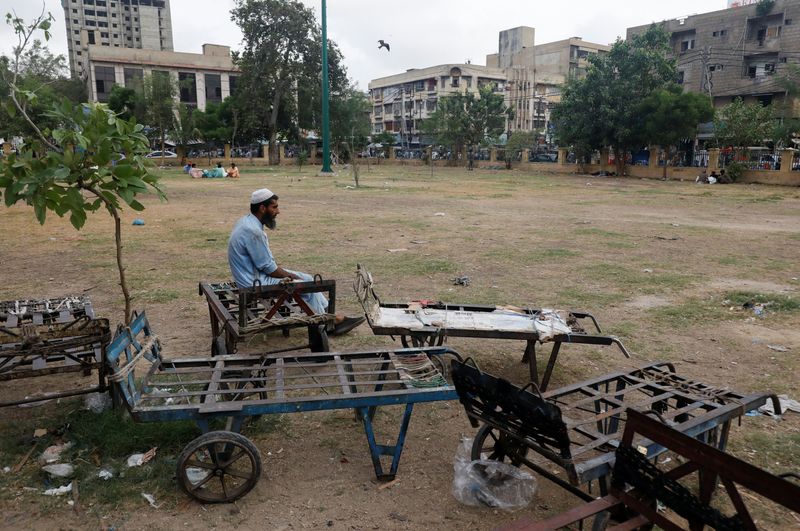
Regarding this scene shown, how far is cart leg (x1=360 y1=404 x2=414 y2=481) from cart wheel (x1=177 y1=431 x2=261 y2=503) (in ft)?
1.99

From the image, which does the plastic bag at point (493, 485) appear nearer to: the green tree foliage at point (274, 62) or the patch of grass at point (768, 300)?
the patch of grass at point (768, 300)

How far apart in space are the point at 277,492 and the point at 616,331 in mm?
4016

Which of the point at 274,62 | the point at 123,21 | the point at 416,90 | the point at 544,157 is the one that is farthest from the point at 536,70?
the point at 123,21

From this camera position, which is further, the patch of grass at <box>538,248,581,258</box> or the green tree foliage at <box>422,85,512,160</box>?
the green tree foliage at <box>422,85,512,160</box>

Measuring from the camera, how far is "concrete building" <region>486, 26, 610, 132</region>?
68250mm

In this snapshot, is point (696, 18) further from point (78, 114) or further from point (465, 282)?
point (78, 114)

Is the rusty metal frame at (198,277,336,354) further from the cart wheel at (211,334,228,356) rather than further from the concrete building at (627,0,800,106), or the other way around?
the concrete building at (627,0,800,106)

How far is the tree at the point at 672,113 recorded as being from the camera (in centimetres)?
3016

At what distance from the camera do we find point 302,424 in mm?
3957

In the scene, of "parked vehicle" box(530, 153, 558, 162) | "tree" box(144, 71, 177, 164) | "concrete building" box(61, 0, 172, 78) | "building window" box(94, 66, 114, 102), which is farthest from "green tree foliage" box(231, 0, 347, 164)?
"concrete building" box(61, 0, 172, 78)

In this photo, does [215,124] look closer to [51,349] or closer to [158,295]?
[158,295]

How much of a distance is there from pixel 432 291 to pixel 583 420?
418 cm

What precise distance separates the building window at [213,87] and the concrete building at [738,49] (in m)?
46.7

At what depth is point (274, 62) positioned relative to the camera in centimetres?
4447
